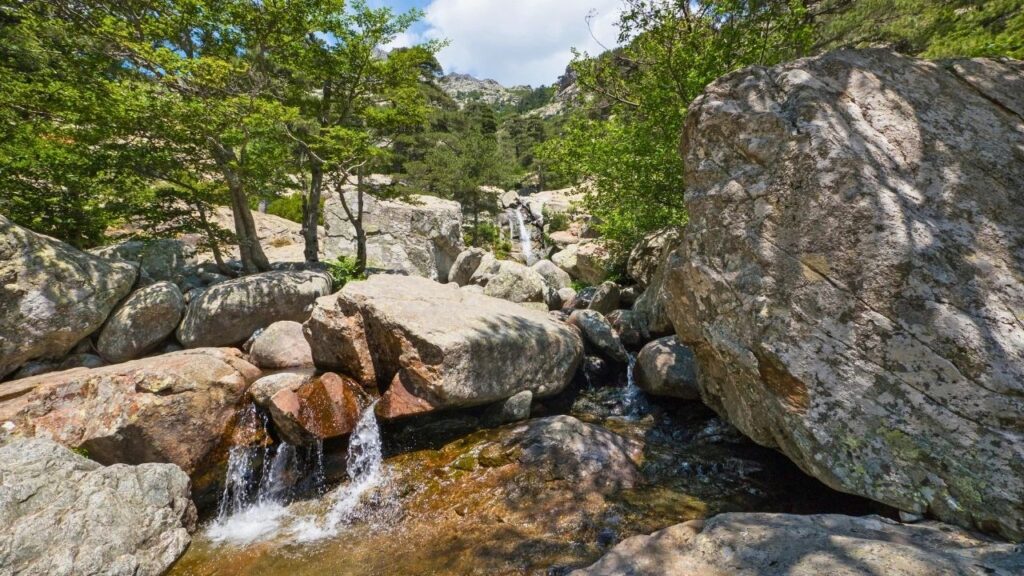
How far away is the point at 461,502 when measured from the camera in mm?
5566

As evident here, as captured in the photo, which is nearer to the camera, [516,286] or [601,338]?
[601,338]

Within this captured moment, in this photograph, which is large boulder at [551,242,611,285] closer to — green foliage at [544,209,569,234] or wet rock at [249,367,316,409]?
green foliage at [544,209,569,234]

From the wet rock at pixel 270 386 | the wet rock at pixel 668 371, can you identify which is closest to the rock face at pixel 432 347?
the wet rock at pixel 270 386

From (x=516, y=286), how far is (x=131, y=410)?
34.8 feet

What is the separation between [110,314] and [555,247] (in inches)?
914

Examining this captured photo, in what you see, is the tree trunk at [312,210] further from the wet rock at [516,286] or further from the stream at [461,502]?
the stream at [461,502]

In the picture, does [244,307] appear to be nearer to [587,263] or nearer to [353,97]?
[353,97]

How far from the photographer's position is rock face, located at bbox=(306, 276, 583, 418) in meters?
6.43

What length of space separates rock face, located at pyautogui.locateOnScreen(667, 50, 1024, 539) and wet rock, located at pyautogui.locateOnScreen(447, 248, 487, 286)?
1330 centimetres

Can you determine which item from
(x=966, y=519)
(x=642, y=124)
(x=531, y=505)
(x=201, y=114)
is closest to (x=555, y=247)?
(x=642, y=124)

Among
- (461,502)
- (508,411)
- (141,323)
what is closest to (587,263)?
(508,411)

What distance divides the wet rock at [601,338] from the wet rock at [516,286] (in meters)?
4.36

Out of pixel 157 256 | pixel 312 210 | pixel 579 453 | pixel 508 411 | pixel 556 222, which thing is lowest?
pixel 579 453

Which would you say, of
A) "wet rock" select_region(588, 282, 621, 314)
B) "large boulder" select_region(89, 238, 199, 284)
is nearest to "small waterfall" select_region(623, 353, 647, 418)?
"wet rock" select_region(588, 282, 621, 314)
